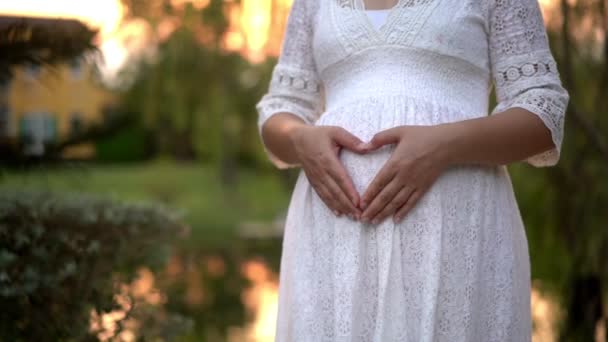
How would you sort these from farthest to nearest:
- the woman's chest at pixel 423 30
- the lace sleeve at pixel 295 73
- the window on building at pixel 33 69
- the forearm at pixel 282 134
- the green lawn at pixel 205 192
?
1. the green lawn at pixel 205 192
2. the window on building at pixel 33 69
3. the lace sleeve at pixel 295 73
4. the forearm at pixel 282 134
5. the woman's chest at pixel 423 30

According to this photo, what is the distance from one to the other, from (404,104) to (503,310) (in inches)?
17.2

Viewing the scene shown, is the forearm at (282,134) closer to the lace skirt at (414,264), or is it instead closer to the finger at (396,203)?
the lace skirt at (414,264)

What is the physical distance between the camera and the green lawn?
52.1 feet

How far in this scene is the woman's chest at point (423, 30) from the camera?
1.47 meters

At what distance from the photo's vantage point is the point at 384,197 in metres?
1.38

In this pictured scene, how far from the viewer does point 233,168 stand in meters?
14.4

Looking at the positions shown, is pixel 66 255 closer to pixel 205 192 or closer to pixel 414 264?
pixel 414 264

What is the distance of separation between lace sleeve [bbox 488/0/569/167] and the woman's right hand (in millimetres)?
326

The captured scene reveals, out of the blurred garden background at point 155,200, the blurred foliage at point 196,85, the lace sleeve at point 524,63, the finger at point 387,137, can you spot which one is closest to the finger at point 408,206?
the finger at point 387,137

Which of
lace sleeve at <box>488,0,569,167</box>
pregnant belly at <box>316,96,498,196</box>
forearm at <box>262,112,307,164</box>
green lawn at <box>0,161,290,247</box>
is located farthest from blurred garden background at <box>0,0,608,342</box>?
green lawn at <box>0,161,290,247</box>

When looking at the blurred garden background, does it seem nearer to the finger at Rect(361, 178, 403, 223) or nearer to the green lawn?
the finger at Rect(361, 178, 403, 223)

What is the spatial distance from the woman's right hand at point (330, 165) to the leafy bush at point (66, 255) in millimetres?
1407

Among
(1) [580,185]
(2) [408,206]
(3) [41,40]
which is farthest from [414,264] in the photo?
(1) [580,185]

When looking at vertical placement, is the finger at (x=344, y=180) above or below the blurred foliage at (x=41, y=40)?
below
